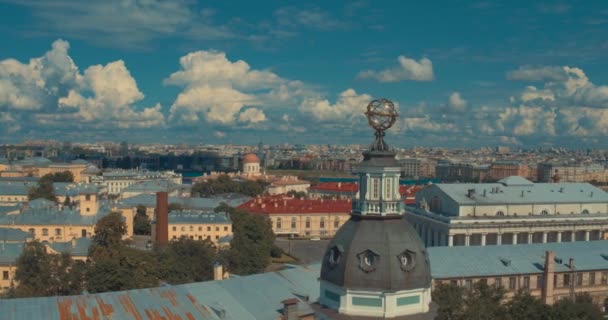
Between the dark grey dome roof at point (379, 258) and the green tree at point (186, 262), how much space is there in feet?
109

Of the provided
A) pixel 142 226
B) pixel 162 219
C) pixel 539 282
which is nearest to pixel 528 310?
pixel 539 282

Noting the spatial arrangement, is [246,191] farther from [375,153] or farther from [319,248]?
[375,153]

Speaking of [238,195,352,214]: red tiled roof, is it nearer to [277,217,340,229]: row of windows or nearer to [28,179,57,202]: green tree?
[277,217,340,229]: row of windows

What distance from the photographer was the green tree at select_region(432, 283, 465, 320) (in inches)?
1389

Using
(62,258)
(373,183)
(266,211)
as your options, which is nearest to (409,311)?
(373,183)

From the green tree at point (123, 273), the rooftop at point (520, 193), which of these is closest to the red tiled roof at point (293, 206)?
the rooftop at point (520, 193)

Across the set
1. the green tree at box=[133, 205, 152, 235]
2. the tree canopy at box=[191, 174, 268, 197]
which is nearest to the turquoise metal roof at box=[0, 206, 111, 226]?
the green tree at box=[133, 205, 152, 235]

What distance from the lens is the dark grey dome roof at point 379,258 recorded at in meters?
23.2

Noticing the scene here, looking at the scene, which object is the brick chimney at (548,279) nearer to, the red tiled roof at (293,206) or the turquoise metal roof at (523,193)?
the turquoise metal roof at (523,193)

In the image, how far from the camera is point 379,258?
23.2 m

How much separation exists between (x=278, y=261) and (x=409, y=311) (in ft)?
184

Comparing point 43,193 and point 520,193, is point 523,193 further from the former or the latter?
point 43,193

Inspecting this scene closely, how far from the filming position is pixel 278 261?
259ft

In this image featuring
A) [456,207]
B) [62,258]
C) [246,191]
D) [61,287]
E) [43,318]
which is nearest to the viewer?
[43,318]
